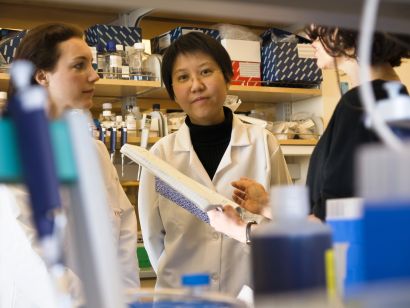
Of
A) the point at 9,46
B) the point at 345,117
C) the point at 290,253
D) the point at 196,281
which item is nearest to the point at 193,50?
the point at 9,46

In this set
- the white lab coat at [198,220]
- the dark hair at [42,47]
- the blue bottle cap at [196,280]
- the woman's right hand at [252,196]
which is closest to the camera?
the blue bottle cap at [196,280]

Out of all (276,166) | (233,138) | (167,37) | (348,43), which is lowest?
(276,166)

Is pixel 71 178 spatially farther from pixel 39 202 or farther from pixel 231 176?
pixel 231 176

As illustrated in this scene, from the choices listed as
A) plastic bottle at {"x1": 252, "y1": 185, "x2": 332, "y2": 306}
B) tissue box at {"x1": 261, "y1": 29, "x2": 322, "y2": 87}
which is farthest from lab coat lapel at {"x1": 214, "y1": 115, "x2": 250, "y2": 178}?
plastic bottle at {"x1": 252, "y1": 185, "x2": 332, "y2": 306}

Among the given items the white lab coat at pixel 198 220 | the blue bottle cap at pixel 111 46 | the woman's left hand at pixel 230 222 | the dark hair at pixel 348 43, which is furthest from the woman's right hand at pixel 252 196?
the blue bottle cap at pixel 111 46

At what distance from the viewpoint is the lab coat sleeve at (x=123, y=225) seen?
254 cm

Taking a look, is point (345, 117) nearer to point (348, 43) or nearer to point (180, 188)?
point (348, 43)

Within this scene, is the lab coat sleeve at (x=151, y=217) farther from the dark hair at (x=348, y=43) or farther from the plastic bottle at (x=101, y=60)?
the dark hair at (x=348, y=43)

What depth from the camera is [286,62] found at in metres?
3.93

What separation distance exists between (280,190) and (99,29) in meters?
3.05

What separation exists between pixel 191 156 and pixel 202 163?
74 millimetres

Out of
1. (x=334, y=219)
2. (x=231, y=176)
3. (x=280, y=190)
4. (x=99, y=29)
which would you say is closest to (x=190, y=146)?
(x=231, y=176)

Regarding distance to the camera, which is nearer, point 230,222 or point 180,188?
point 230,222

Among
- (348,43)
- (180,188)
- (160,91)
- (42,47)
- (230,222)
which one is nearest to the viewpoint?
(348,43)
